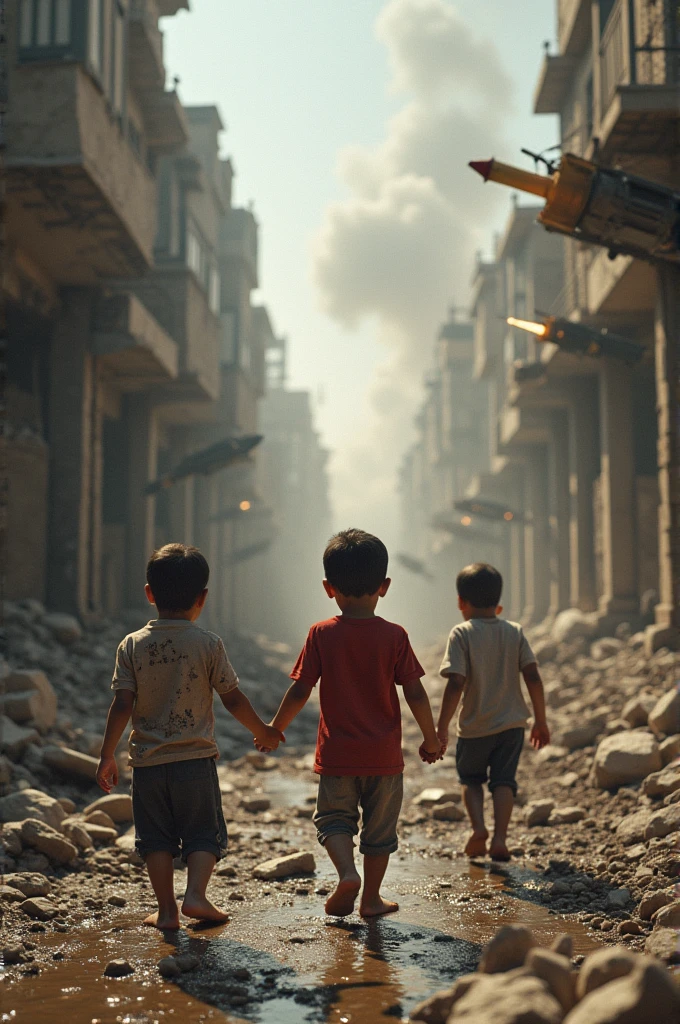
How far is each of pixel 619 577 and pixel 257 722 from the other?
39.8 feet

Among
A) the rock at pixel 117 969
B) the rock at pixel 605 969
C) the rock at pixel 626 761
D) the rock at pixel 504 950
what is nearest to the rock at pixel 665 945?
the rock at pixel 504 950

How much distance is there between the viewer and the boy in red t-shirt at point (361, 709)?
3.86 m

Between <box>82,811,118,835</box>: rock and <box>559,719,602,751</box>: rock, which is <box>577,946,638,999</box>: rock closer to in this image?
<box>82,811,118,835</box>: rock

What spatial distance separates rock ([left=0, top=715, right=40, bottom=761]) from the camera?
682cm

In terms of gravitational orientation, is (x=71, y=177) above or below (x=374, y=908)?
above

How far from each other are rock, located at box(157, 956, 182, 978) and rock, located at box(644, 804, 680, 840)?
271 cm

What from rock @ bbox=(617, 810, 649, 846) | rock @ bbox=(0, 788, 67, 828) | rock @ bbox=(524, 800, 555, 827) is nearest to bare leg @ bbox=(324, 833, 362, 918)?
rock @ bbox=(617, 810, 649, 846)

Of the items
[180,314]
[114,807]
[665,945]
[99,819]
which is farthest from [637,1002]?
[180,314]

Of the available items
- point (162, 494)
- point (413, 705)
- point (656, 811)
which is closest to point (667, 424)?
point (656, 811)

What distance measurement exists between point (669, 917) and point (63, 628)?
33.2 ft

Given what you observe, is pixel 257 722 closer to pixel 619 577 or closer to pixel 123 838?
pixel 123 838

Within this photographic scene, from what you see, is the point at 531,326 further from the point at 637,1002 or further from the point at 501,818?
the point at 637,1002

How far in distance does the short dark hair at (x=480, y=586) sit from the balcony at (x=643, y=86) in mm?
6401

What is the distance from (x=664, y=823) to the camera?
16.1ft
